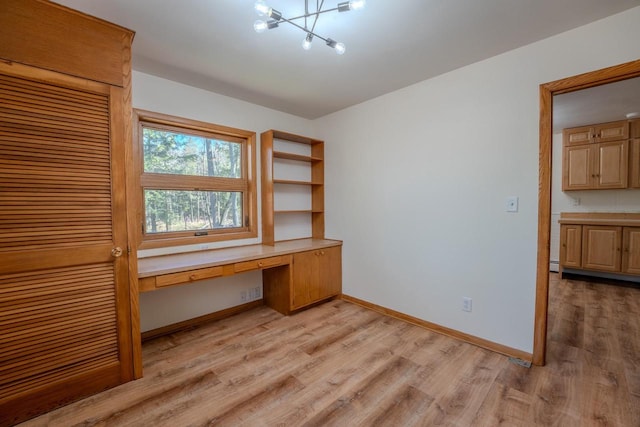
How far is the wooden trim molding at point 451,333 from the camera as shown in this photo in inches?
84.4

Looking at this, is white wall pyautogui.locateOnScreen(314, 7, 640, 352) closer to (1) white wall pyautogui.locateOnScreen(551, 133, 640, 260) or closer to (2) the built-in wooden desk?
(2) the built-in wooden desk

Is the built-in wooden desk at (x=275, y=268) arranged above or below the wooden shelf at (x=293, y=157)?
below

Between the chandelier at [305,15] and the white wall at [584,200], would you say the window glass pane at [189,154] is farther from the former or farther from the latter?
the white wall at [584,200]

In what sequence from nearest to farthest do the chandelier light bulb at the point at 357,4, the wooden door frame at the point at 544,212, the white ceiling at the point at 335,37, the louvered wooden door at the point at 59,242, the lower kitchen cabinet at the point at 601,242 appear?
the chandelier light bulb at the point at 357,4
the louvered wooden door at the point at 59,242
the white ceiling at the point at 335,37
the wooden door frame at the point at 544,212
the lower kitchen cabinet at the point at 601,242

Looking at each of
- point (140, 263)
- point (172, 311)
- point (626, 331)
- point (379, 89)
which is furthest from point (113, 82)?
point (626, 331)

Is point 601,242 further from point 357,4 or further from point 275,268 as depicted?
point 357,4

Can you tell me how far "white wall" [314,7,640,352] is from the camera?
2029 mm

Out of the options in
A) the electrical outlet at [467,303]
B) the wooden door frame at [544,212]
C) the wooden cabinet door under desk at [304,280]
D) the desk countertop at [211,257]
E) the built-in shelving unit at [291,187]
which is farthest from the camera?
the built-in shelving unit at [291,187]

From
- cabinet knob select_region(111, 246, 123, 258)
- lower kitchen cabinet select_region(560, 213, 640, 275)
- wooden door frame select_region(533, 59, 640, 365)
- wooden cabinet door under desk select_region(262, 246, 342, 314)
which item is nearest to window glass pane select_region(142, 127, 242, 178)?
cabinet knob select_region(111, 246, 123, 258)

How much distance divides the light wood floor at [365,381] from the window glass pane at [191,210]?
3.55 ft

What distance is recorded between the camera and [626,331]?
249cm

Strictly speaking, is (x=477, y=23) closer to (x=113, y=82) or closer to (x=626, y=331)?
(x=113, y=82)

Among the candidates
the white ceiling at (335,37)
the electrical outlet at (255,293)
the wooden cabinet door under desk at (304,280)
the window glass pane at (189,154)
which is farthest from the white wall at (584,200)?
the window glass pane at (189,154)

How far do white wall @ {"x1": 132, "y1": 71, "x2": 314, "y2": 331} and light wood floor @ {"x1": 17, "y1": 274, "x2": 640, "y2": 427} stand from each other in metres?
0.25
